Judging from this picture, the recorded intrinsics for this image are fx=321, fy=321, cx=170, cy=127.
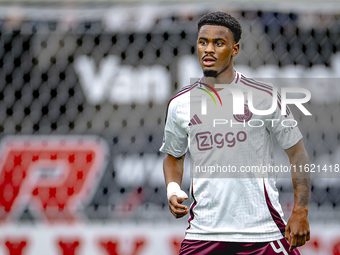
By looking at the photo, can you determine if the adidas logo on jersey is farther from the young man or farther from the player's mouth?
the player's mouth

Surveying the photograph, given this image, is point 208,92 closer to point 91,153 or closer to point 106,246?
point 91,153

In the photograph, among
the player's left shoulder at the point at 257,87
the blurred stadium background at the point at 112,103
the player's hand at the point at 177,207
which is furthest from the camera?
the blurred stadium background at the point at 112,103

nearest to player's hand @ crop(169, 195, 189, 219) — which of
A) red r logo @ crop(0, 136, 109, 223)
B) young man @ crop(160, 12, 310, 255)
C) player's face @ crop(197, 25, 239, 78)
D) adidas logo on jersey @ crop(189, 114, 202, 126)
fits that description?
young man @ crop(160, 12, 310, 255)

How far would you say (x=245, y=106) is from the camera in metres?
0.89

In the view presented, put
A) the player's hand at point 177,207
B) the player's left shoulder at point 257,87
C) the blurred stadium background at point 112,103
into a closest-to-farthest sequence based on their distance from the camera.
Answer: the player's hand at point 177,207 → the player's left shoulder at point 257,87 → the blurred stadium background at point 112,103

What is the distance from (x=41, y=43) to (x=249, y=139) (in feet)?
3.37

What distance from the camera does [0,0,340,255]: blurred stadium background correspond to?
1317mm

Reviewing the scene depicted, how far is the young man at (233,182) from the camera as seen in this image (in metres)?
0.83

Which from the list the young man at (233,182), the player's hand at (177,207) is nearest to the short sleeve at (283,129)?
the young man at (233,182)

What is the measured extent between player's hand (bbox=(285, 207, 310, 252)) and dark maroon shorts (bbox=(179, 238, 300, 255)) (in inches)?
1.5

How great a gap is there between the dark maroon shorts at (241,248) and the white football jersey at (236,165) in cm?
1

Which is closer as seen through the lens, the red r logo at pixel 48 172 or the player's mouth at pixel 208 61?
the player's mouth at pixel 208 61

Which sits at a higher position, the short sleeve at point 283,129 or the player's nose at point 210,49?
the player's nose at point 210,49

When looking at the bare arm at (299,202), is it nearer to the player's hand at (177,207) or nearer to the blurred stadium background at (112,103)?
the player's hand at (177,207)
